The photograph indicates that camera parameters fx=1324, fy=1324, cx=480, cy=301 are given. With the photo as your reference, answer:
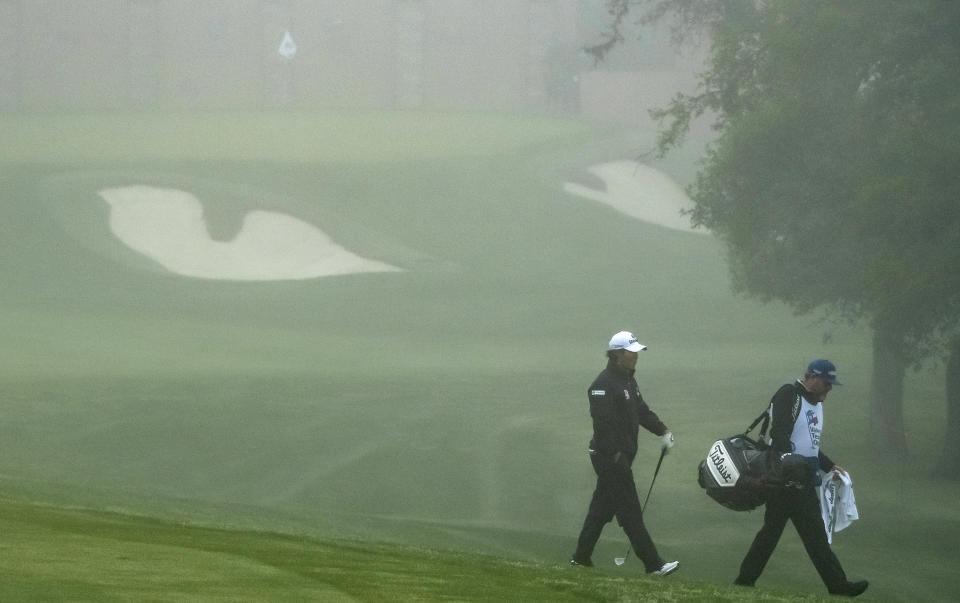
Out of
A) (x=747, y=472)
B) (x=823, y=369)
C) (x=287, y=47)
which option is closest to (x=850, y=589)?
(x=747, y=472)

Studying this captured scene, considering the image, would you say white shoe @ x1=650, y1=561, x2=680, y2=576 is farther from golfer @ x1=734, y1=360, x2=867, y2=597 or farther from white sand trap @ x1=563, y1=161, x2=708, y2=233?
white sand trap @ x1=563, y1=161, x2=708, y2=233

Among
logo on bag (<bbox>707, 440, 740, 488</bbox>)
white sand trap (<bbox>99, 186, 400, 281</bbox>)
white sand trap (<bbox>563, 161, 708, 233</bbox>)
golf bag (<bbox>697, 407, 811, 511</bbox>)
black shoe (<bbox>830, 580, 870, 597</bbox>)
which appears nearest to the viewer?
golf bag (<bbox>697, 407, 811, 511</bbox>)

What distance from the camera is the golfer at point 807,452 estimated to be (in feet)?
28.1

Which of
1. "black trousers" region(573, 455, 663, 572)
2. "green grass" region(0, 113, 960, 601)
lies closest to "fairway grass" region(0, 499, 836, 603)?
"green grass" region(0, 113, 960, 601)

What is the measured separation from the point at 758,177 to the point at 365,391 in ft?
23.4

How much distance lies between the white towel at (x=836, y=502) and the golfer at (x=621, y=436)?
3.54ft

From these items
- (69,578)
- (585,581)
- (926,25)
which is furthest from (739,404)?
(69,578)

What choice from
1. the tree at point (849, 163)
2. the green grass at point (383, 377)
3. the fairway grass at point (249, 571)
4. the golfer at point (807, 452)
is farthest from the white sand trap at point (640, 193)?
the fairway grass at point (249, 571)

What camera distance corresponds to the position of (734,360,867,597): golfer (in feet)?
28.1

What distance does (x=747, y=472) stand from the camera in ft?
28.1

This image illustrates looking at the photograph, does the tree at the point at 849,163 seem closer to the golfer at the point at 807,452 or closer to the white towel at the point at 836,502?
the white towel at the point at 836,502

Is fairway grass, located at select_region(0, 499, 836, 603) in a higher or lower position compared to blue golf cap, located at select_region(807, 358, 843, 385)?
lower

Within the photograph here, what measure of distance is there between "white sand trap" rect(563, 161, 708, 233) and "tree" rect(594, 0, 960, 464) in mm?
15725

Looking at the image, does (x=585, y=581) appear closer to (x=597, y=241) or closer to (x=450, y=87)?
(x=597, y=241)
